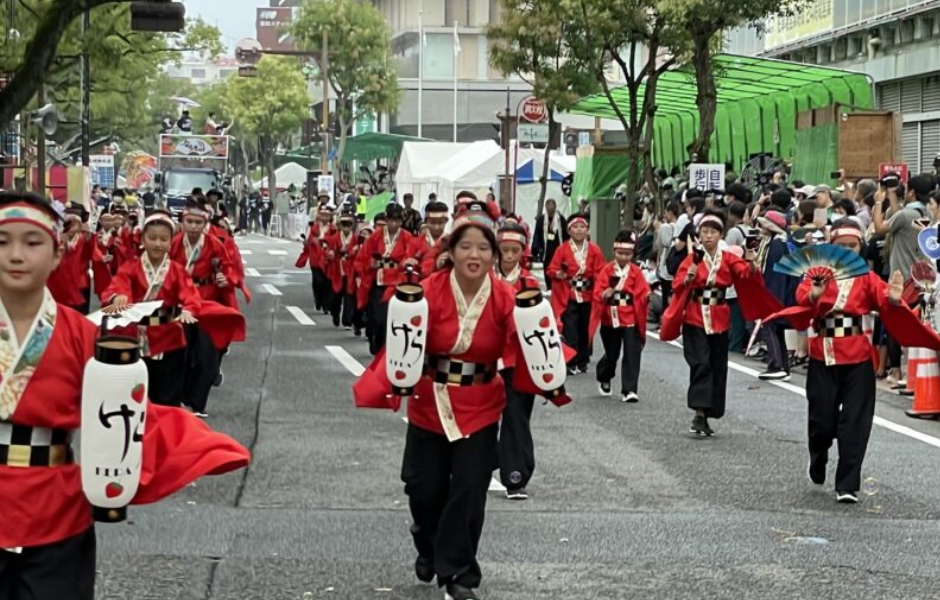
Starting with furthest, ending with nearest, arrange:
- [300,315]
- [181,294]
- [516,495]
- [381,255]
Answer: [300,315] → [381,255] → [181,294] → [516,495]

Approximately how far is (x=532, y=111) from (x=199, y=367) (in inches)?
887

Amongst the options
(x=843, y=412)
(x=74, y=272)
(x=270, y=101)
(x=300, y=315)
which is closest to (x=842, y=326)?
(x=843, y=412)

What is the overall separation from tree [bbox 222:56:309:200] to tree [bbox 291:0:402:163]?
1977cm

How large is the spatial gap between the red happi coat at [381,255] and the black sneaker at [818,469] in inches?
382

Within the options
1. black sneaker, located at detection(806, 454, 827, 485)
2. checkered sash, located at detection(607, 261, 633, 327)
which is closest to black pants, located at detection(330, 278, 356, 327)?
checkered sash, located at detection(607, 261, 633, 327)

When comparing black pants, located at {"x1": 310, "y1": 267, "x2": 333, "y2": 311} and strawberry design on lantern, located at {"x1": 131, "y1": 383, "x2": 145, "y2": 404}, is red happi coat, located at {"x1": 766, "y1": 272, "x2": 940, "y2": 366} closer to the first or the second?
strawberry design on lantern, located at {"x1": 131, "y1": 383, "x2": 145, "y2": 404}

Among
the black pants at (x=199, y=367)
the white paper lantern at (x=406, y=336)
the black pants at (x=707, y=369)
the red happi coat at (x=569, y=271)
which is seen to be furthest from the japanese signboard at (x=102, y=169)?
the white paper lantern at (x=406, y=336)

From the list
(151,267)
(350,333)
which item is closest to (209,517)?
(151,267)

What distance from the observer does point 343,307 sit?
24.3 meters

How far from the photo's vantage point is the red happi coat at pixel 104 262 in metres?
19.0

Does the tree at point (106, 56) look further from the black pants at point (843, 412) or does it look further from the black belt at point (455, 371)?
the black belt at point (455, 371)

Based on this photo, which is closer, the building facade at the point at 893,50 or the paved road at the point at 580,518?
the paved road at the point at 580,518

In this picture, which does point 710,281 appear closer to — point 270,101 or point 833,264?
point 833,264

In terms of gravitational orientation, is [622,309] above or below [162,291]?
below
